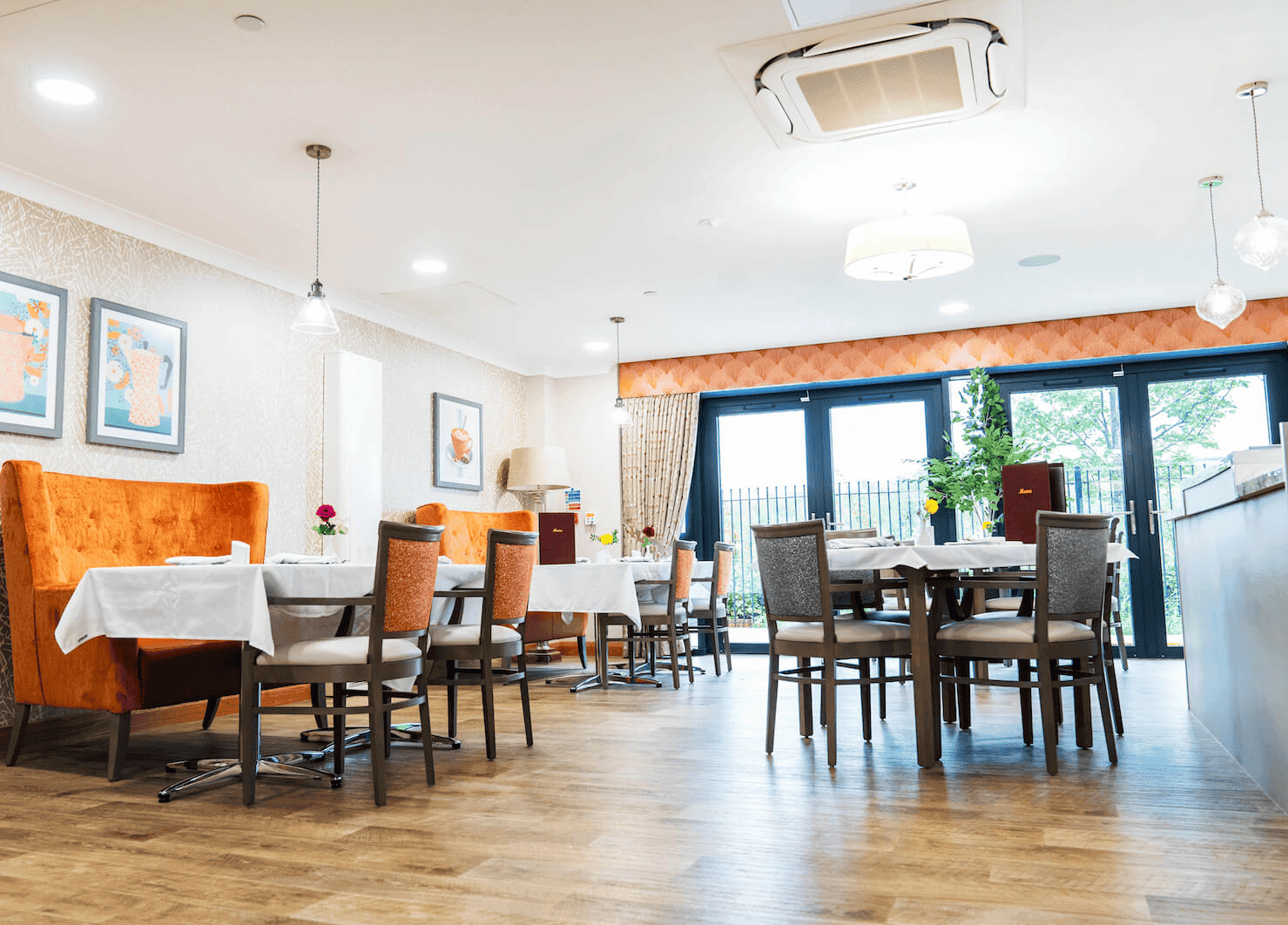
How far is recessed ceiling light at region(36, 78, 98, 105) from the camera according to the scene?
359 centimetres

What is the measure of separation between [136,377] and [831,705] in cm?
382

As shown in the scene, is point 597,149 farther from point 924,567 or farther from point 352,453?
point 352,453

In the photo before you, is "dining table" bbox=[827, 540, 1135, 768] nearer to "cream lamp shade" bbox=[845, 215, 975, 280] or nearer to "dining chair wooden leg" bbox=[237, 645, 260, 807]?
"cream lamp shade" bbox=[845, 215, 975, 280]

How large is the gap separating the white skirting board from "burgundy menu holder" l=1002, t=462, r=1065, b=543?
3787 millimetres

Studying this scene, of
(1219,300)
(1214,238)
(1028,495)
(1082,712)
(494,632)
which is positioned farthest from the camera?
(1214,238)

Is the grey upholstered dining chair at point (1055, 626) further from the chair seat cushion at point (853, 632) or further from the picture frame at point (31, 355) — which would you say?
the picture frame at point (31, 355)

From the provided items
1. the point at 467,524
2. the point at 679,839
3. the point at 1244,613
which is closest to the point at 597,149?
the point at 679,839

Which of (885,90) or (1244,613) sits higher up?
(885,90)

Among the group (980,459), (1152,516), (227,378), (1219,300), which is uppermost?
(1219,300)

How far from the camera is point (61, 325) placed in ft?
14.8

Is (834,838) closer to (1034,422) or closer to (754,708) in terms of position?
(754,708)

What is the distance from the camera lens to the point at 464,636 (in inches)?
146

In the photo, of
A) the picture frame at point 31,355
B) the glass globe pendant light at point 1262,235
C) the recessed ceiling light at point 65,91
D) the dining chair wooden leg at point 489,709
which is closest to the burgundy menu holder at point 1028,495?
the glass globe pendant light at point 1262,235

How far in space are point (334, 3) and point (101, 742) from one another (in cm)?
328
